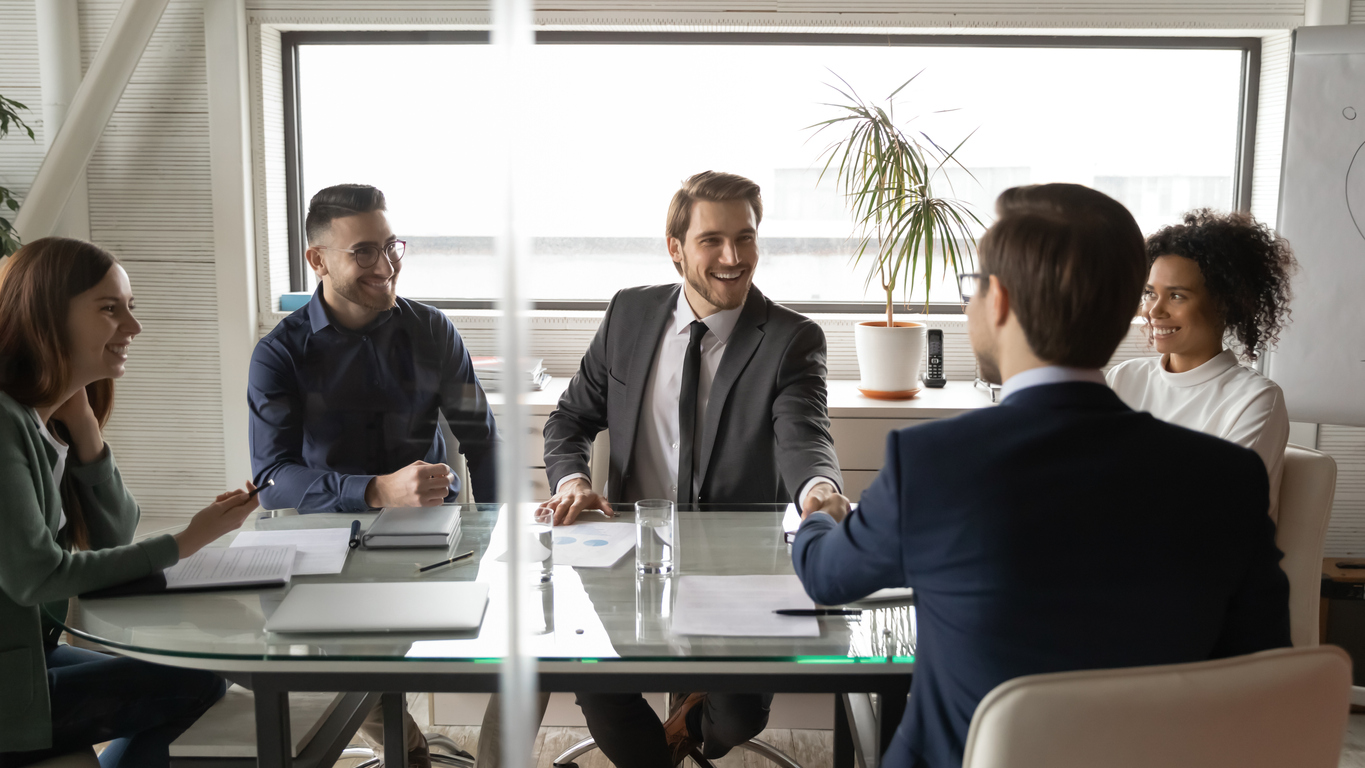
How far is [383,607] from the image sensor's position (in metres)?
1.19

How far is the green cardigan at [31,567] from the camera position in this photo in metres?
1.16

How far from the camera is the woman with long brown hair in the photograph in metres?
1.19

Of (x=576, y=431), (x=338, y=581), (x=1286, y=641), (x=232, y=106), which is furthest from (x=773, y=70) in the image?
(x=1286, y=641)

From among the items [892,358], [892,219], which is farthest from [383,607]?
[892,219]

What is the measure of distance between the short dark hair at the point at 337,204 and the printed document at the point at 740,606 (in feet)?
1.97

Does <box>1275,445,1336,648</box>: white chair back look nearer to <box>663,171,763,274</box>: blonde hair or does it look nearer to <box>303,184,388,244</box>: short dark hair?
<box>663,171,763,274</box>: blonde hair

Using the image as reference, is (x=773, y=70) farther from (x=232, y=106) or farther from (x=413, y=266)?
(x=413, y=266)

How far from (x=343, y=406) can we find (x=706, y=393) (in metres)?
0.70

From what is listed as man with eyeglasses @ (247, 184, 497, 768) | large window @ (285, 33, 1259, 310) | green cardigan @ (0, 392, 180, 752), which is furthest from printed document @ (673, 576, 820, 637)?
large window @ (285, 33, 1259, 310)

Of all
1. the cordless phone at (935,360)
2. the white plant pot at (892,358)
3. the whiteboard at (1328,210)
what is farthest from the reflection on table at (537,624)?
the whiteboard at (1328,210)

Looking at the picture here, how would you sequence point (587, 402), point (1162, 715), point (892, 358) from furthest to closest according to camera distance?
point (892, 358), point (587, 402), point (1162, 715)

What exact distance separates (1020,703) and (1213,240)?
1365mm

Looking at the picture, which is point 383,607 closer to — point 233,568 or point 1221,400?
point 233,568

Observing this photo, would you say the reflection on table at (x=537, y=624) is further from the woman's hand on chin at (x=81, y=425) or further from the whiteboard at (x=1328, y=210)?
the whiteboard at (x=1328, y=210)
